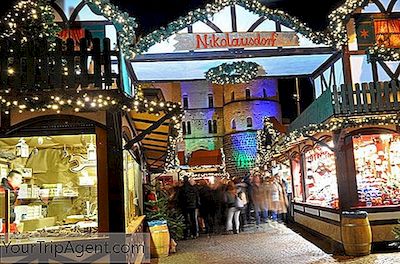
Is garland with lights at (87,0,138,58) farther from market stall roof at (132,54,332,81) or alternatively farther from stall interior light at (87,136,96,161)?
stall interior light at (87,136,96,161)

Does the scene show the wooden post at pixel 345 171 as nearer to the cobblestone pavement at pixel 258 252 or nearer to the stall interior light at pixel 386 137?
the stall interior light at pixel 386 137

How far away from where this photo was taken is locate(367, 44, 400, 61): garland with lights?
11688 millimetres

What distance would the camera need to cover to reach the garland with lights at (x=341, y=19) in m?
11.4

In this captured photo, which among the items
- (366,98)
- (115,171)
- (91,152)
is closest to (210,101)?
(366,98)

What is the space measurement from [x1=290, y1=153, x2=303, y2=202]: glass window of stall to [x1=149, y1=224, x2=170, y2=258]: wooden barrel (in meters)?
6.74

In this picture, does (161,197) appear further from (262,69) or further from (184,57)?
(262,69)

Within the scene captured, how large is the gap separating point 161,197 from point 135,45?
4.30m

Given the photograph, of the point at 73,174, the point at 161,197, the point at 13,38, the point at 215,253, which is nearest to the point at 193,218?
the point at 161,197

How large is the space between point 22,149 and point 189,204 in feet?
23.6

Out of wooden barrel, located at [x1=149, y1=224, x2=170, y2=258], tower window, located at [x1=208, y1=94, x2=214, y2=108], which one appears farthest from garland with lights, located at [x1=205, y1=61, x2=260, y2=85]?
tower window, located at [x1=208, y1=94, x2=214, y2=108]

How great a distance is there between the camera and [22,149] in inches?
298

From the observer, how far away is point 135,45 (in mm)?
11133

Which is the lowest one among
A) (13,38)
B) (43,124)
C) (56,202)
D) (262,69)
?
(56,202)

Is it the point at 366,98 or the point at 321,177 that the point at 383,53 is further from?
the point at 321,177
